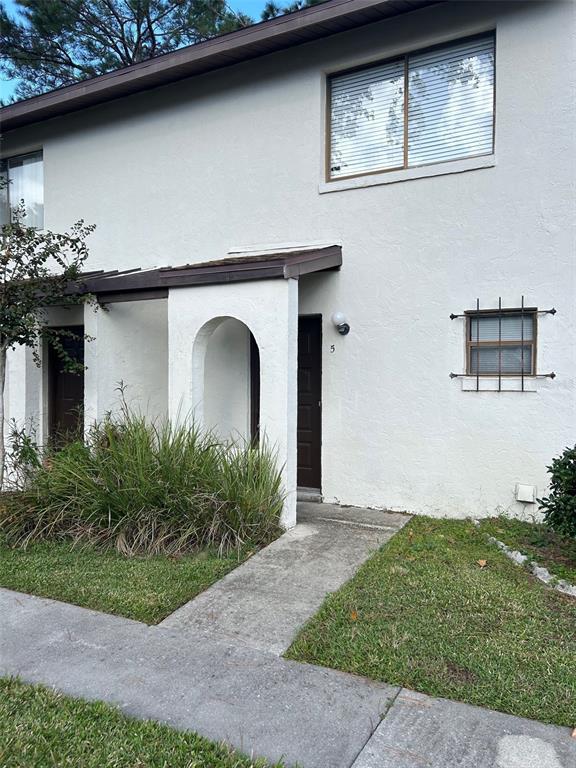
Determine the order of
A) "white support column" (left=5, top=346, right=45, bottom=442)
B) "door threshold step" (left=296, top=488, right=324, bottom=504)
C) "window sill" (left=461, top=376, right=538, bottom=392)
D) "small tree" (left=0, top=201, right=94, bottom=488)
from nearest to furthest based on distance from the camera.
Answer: "window sill" (left=461, top=376, right=538, bottom=392)
"small tree" (left=0, top=201, right=94, bottom=488)
"door threshold step" (left=296, top=488, right=324, bottom=504)
"white support column" (left=5, top=346, right=45, bottom=442)

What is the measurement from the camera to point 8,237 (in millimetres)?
7113

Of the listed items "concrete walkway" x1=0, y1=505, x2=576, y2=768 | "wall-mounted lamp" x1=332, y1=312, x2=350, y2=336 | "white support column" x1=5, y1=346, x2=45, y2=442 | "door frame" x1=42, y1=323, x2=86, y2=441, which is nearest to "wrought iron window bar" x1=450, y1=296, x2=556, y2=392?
"wall-mounted lamp" x1=332, y1=312, x2=350, y2=336

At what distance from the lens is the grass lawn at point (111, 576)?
4176mm

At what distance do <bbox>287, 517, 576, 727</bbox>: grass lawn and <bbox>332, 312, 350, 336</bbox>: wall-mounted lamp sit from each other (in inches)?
116

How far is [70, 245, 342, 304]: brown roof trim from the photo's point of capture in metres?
6.00

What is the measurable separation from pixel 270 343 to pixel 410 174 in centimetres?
264

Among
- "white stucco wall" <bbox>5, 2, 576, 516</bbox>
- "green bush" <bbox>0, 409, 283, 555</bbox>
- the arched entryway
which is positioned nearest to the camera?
"green bush" <bbox>0, 409, 283, 555</bbox>

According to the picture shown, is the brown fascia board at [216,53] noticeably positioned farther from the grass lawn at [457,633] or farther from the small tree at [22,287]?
the grass lawn at [457,633]

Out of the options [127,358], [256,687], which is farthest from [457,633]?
[127,358]

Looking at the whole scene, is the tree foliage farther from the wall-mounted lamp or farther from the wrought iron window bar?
the wrought iron window bar

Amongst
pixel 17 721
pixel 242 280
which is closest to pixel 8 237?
pixel 242 280

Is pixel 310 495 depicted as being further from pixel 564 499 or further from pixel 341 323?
pixel 564 499

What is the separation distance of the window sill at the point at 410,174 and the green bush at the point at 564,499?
3.33 m

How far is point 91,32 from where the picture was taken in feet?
44.7
